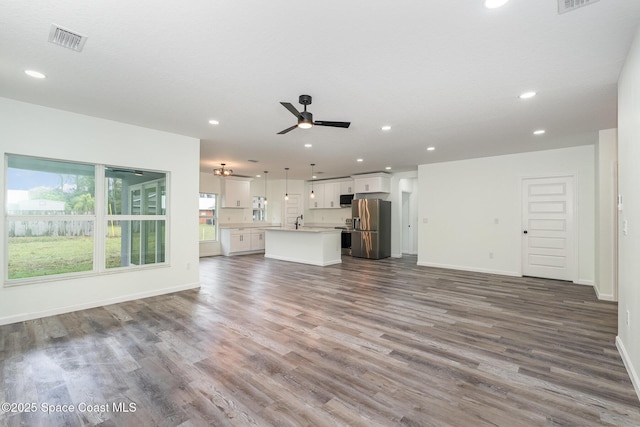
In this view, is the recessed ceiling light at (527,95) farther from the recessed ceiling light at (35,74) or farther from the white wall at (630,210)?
the recessed ceiling light at (35,74)

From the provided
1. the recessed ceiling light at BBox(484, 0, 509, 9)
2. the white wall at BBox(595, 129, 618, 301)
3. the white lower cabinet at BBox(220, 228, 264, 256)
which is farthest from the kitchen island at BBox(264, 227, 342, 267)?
the recessed ceiling light at BBox(484, 0, 509, 9)

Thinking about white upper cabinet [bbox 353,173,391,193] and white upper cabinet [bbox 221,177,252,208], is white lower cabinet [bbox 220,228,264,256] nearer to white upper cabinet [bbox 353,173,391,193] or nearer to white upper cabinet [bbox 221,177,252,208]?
white upper cabinet [bbox 221,177,252,208]

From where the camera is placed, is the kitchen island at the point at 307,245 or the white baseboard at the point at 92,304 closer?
the white baseboard at the point at 92,304

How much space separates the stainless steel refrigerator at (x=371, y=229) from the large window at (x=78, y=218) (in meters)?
5.40

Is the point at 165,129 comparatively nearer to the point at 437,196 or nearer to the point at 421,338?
the point at 421,338

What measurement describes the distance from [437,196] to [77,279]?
23.6 feet

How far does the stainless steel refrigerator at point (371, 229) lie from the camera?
8.23 meters

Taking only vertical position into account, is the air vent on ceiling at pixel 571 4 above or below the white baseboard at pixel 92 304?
above

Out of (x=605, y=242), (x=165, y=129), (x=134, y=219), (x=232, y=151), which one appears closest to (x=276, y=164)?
(x=232, y=151)

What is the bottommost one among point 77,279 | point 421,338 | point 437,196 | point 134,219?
point 421,338

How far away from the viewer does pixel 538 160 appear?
5773 millimetres

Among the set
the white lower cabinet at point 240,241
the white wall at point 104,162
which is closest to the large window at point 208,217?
the white lower cabinet at point 240,241

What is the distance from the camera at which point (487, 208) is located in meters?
6.34

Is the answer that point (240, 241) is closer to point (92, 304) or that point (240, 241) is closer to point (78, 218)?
point (92, 304)
